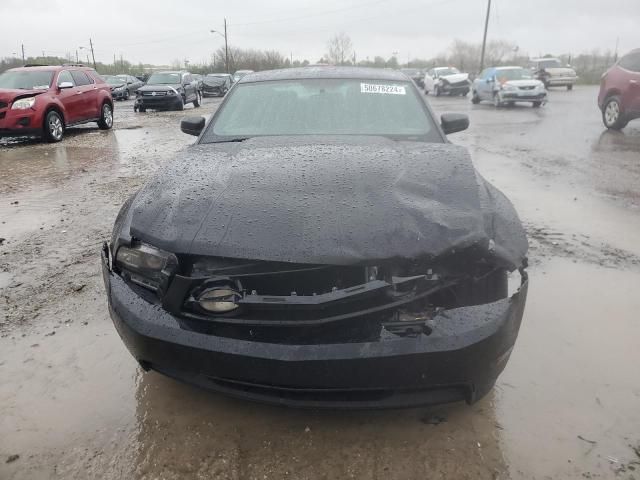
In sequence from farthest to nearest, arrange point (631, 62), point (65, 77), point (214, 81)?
point (214, 81) → point (65, 77) → point (631, 62)

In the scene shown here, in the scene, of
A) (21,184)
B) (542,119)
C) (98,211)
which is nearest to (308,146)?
(98,211)

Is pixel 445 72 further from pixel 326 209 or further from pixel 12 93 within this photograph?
pixel 326 209

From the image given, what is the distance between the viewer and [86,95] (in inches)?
488

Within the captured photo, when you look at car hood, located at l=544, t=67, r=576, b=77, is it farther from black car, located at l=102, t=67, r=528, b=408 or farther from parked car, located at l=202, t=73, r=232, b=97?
black car, located at l=102, t=67, r=528, b=408

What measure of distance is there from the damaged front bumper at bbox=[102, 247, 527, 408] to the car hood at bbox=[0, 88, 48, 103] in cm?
1027

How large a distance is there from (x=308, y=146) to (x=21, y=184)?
583 cm

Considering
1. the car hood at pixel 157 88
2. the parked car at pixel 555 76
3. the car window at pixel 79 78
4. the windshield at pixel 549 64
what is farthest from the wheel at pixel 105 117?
the windshield at pixel 549 64

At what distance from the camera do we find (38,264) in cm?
402

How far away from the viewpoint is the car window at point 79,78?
12251 millimetres

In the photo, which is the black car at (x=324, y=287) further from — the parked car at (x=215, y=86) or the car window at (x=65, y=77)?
the parked car at (x=215, y=86)

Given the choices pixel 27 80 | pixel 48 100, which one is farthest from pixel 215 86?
Answer: pixel 48 100

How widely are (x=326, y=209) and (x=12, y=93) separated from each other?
424 inches

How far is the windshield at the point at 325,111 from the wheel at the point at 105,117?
10886mm

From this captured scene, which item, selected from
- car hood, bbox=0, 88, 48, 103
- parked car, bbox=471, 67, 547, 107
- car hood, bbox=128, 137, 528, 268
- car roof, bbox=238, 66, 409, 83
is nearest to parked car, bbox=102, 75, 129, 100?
car hood, bbox=0, 88, 48, 103
